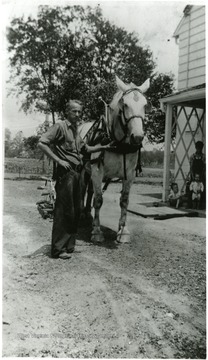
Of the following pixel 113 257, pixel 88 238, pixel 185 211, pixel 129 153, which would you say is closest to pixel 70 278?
pixel 113 257

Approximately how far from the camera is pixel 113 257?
4.09 meters

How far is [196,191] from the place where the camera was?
755cm

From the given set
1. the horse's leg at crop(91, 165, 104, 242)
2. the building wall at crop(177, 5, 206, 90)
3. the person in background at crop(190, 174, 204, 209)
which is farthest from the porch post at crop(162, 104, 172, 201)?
the horse's leg at crop(91, 165, 104, 242)

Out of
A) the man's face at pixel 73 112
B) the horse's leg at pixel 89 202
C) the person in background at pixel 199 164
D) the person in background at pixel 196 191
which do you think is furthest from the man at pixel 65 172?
the person in background at pixel 199 164

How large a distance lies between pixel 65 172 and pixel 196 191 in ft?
14.6

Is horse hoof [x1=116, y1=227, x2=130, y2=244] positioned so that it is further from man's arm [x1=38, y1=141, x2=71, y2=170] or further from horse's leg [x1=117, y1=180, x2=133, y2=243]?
man's arm [x1=38, y1=141, x2=71, y2=170]

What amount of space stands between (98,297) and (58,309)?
1.25 ft

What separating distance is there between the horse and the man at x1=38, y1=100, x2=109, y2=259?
1.84ft

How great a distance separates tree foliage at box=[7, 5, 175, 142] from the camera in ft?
13.6

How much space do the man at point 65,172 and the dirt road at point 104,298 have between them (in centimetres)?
28

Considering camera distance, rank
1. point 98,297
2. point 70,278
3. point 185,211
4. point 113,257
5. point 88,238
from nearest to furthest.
A: point 98,297, point 70,278, point 113,257, point 88,238, point 185,211

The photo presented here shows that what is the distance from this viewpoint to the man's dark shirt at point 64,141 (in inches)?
145

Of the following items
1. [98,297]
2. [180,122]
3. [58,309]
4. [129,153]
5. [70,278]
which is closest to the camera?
[58,309]

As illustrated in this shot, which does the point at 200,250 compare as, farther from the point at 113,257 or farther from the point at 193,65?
the point at 193,65
